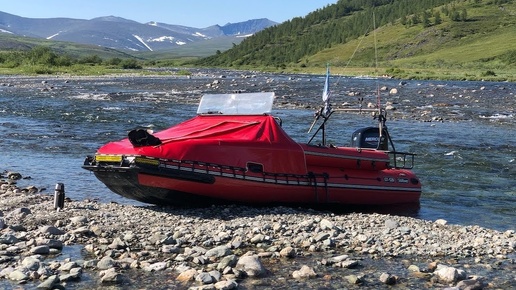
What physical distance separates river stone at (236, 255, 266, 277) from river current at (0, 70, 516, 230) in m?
6.32

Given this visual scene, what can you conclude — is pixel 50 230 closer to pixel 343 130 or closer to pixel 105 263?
pixel 105 263

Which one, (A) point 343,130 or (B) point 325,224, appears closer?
(B) point 325,224

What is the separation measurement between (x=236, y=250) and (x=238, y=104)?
17.6 ft

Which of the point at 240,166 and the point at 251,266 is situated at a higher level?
the point at 240,166

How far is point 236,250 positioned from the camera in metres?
11.3

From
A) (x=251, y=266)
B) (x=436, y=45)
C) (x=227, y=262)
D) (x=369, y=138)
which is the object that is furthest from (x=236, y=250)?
(x=436, y=45)

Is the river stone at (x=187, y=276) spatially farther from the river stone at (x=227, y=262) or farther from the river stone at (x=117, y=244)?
the river stone at (x=117, y=244)

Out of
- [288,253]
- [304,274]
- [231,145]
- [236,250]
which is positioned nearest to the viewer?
[304,274]

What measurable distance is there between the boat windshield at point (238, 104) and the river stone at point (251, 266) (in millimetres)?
5433

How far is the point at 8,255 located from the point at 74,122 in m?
23.2

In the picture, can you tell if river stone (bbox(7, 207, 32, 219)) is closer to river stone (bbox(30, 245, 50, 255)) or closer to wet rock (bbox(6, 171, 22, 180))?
river stone (bbox(30, 245, 50, 255))

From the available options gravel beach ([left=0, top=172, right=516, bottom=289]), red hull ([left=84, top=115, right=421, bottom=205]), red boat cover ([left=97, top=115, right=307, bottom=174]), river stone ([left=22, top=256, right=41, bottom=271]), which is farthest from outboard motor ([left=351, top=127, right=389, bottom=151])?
river stone ([left=22, top=256, right=41, bottom=271])

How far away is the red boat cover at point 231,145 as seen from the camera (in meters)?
13.8

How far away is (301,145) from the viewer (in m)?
15.2
